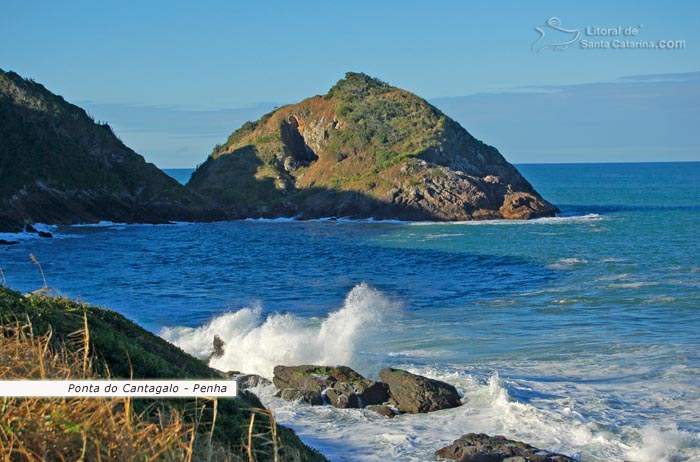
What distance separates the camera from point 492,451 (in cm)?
1170

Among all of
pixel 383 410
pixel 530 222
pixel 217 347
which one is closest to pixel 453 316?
pixel 217 347

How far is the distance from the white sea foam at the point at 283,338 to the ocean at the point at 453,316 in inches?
2.3

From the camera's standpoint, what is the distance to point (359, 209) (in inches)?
2965

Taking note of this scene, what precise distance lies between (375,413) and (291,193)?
71.4 m

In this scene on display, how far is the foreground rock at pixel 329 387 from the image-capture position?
49.6 ft

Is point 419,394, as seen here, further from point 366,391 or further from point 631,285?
point 631,285

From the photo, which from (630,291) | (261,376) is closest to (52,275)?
(261,376)

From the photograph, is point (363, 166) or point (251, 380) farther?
point (363, 166)

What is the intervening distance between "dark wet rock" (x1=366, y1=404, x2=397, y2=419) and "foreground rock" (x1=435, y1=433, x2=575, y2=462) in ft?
7.31

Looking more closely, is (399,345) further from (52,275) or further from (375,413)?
(52,275)

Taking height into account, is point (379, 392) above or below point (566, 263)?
below
